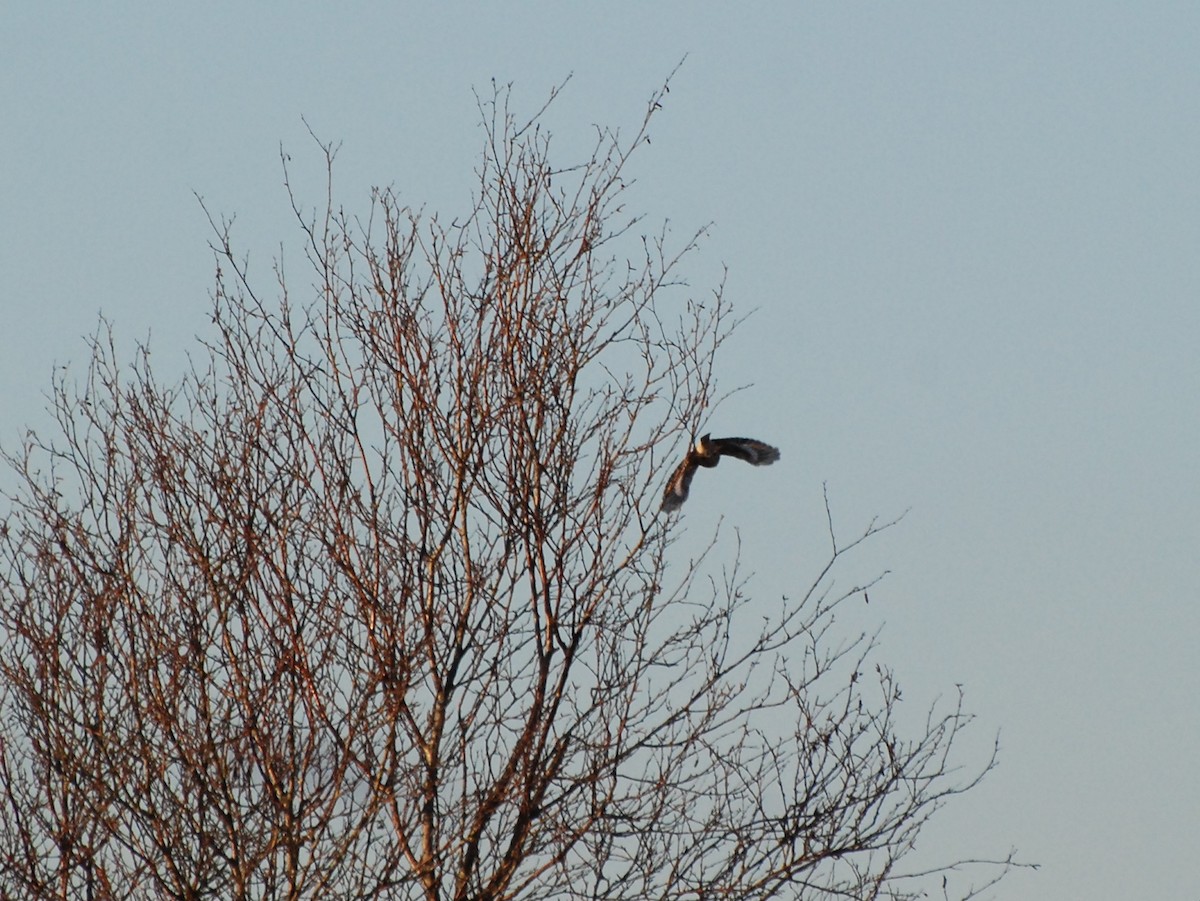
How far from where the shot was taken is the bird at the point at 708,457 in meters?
7.42

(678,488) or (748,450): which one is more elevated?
(748,450)

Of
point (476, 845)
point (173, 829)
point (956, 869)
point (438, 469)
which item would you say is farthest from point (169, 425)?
point (956, 869)

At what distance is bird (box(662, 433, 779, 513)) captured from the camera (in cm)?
742

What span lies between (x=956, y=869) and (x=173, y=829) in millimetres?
3113

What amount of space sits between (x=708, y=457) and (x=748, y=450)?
0.58ft

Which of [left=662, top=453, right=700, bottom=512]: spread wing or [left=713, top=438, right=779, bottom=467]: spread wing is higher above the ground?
[left=713, top=438, right=779, bottom=467]: spread wing

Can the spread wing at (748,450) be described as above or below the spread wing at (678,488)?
above

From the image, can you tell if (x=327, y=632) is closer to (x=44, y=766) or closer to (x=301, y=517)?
(x=301, y=517)

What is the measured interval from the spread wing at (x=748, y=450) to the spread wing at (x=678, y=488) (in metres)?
0.16

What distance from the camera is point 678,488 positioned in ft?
24.5

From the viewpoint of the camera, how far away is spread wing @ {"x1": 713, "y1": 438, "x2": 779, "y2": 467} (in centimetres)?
742

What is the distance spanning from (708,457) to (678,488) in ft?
0.61

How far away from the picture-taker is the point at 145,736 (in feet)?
22.5

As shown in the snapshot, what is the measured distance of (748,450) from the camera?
7422 mm
